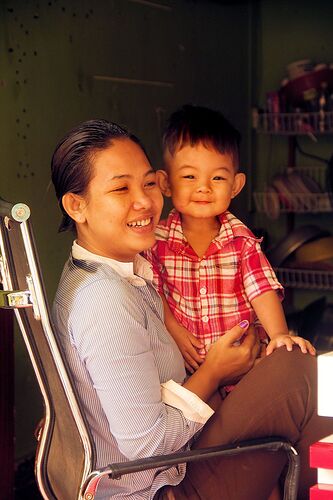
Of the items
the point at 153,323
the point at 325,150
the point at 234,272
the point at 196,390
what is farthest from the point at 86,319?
the point at 325,150

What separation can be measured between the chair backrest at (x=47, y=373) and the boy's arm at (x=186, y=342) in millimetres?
523

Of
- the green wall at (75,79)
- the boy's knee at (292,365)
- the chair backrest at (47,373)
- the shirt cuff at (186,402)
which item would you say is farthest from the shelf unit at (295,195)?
the chair backrest at (47,373)

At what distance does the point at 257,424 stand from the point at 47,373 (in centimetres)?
47

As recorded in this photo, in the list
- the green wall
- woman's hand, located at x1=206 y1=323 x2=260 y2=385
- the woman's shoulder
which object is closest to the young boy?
woman's hand, located at x1=206 y1=323 x2=260 y2=385

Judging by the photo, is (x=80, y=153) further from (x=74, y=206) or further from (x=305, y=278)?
(x=305, y=278)

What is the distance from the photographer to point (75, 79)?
3.35m

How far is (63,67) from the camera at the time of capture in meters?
3.28

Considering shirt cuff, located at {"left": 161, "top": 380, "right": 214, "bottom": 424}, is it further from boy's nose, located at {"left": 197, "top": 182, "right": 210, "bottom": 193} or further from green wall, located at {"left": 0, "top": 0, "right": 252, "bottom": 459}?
green wall, located at {"left": 0, "top": 0, "right": 252, "bottom": 459}

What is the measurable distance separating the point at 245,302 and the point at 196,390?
511mm

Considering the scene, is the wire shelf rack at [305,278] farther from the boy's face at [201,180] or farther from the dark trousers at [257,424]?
the dark trousers at [257,424]

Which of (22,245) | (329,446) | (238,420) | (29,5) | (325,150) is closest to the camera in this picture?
(329,446)

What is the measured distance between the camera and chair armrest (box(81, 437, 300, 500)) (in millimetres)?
1603

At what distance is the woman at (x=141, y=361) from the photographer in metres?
1.75

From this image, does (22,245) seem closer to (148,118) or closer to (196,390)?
(196,390)
